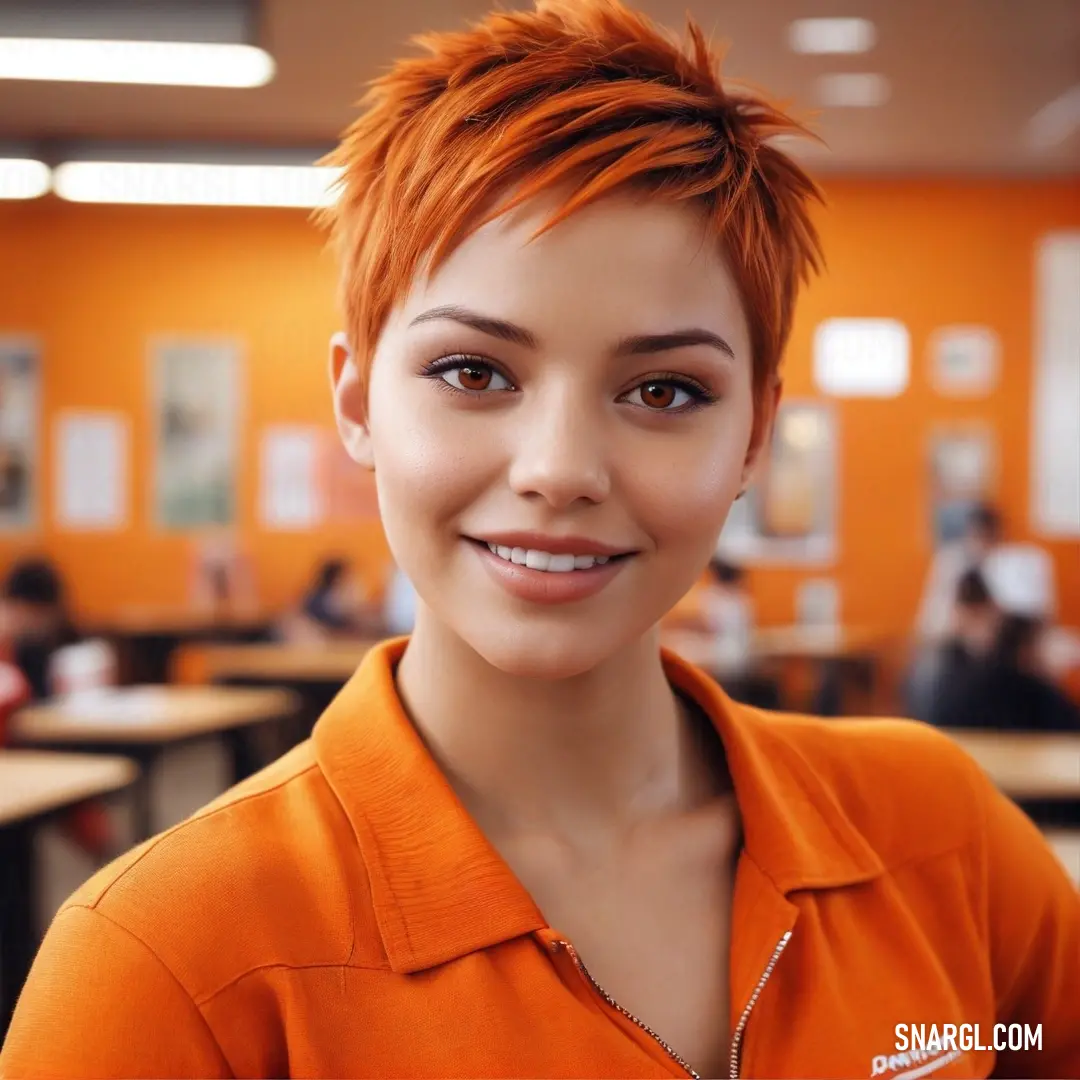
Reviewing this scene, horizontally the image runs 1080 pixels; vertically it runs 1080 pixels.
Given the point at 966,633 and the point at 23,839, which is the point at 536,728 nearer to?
the point at 23,839

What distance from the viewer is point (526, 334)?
2.50 feet

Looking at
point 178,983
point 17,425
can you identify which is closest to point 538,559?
point 178,983

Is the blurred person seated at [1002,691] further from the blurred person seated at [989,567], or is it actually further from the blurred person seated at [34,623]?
the blurred person seated at [34,623]

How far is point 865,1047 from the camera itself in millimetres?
864

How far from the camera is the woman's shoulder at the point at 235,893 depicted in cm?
73

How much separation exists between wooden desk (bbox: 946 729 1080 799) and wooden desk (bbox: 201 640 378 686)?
7.49ft

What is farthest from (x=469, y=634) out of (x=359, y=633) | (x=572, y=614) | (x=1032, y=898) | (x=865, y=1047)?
(x=359, y=633)

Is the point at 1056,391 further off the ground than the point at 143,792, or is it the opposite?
the point at 1056,391

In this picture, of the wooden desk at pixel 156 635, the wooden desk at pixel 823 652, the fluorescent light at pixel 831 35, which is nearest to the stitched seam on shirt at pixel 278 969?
the wooden desk at pixel 823 652

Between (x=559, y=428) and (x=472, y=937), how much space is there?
341mm

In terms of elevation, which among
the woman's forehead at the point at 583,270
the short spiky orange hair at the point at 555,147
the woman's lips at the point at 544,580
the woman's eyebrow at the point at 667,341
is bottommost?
the woman's lips at the point at 544,580

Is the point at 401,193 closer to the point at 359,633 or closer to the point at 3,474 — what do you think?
the point at 359,633

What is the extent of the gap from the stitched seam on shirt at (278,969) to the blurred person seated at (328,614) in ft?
16.6

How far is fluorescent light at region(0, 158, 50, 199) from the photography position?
221 inches
